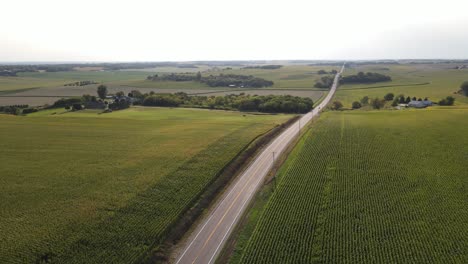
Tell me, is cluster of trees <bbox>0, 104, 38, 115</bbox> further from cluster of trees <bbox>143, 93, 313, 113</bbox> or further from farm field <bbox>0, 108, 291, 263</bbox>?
cluster of trees <bbox>143, 93, 313, 113</bbox>

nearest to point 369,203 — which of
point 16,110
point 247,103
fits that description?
point 247,103

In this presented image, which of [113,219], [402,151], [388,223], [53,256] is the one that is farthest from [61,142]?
[402,151]

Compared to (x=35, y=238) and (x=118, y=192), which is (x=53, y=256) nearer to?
(x=35, y=238)

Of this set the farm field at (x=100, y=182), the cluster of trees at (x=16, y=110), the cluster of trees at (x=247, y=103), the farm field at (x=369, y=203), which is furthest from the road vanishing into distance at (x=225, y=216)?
the cluster of trees at (x=16, y=110)

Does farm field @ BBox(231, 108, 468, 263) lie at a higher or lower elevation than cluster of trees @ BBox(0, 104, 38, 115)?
lower

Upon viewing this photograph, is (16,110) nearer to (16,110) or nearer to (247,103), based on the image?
(16,110)

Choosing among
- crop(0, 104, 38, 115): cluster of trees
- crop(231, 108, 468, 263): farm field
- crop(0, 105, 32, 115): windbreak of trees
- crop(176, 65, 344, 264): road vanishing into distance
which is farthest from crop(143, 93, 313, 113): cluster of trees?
crop(176, 65, 344, 264): road vanishing into distance
